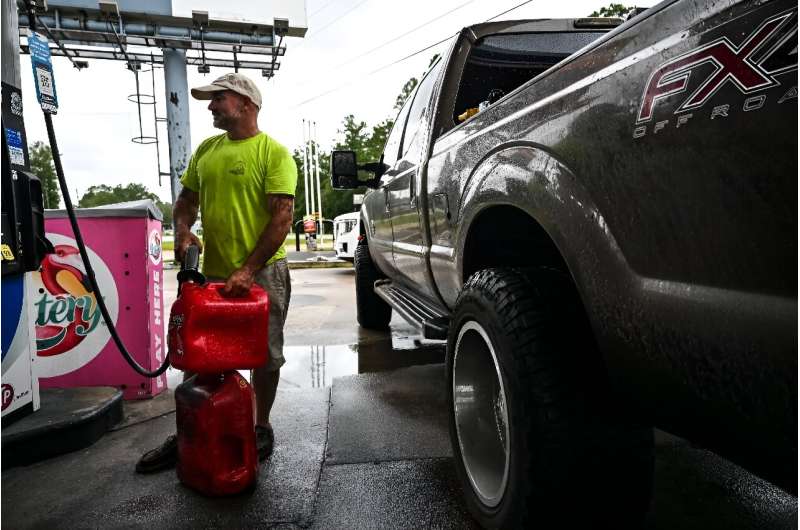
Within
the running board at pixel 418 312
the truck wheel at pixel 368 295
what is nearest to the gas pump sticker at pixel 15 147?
the running board at pixel 418 312

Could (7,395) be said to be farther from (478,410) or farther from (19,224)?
(478,410)

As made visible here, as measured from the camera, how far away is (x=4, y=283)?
8.72 feet

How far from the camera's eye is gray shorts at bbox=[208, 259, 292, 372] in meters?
2.80

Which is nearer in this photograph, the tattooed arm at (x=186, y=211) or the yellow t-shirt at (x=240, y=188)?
the yellow t-shirt at (x=240, y=188)

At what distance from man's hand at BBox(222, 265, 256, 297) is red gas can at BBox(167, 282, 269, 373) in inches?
1.7

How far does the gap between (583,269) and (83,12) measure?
1493 centimetres

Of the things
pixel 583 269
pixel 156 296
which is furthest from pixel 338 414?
pixel 583 269

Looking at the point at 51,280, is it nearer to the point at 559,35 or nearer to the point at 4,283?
the point at 4,283

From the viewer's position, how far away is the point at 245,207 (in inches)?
106

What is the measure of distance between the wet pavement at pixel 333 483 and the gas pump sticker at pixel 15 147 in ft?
4.75

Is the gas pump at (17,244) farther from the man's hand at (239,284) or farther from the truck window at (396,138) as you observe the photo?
the truck window at (396,138)

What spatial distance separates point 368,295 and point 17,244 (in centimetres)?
349

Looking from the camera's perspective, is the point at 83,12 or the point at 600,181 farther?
the point at 83,12

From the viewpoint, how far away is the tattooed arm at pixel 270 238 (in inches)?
93.8
